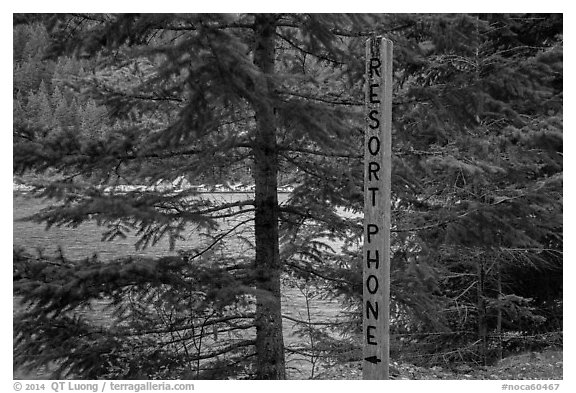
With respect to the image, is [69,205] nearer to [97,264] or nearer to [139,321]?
[97,264]

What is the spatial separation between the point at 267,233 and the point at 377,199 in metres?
1.84

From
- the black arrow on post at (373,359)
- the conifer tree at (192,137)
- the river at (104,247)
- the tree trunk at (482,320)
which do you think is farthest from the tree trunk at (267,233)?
the river at (104,247)

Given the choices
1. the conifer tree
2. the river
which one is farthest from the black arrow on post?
the river

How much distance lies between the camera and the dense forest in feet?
12.4

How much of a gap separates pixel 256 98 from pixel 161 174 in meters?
1.45

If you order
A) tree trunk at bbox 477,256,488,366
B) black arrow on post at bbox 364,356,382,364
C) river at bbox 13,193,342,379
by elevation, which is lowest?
black arrow on post at bbox 364,356,382,364

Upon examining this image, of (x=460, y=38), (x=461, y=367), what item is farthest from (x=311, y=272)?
(x=461, y=367)

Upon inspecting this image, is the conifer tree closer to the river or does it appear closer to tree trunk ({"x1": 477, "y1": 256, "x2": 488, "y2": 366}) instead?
tree trunk ({"x1": 477, "y1": 256, "x2": 488, "y2": 366})

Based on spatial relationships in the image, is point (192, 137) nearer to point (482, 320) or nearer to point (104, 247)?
point (482, 320)

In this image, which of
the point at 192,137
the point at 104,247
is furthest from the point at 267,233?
the point at 104,247

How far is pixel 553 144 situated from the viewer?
5082 millimetres

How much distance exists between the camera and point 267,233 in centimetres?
482

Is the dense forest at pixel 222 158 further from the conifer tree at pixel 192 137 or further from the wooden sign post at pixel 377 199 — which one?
the wooden sign post at pixel 377 199

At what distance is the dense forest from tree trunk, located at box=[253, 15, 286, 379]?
2 cm
